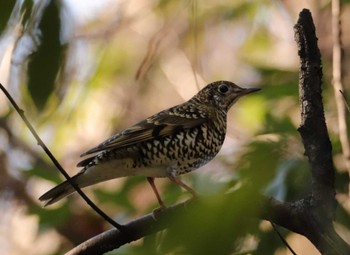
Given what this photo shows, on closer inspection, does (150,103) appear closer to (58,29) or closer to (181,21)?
(181,21)

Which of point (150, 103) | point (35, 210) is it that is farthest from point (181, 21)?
point (35, 210)

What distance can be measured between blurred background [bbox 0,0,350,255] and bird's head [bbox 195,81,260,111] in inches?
4.4

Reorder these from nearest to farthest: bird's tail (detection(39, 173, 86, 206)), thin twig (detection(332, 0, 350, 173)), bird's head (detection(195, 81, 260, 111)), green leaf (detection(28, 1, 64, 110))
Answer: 1. green leaf (detection(28, 1, 64, 110))
2. thin twig (detection(332, 0, 350, 173))
3. bird's tail (detection(39, 173, 86, 206))
4. bird's head (detection(195, 81, 260, 111))

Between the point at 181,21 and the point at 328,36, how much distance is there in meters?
2.43

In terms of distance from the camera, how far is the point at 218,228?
3.70 feet

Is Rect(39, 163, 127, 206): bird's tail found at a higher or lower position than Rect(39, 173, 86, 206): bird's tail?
lower

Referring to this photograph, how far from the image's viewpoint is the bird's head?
15.2ft

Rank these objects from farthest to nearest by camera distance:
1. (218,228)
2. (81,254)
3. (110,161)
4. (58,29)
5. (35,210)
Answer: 1. (35,210)
2. (110,161)
3. (81,254)
4. (58,29)
5. (218,228)

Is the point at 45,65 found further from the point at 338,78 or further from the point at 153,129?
the point at 153,129

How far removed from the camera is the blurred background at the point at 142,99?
1341mm

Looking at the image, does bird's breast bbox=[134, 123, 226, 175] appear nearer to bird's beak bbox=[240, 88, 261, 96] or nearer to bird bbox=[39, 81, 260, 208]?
bird bbox=[39, 81, 260, 208]

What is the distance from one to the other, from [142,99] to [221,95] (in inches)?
186

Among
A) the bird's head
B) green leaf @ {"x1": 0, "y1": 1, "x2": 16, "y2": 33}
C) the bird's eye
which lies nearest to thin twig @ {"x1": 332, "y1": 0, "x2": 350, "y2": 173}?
green leaf @ {"x1": 0, "y1": 1, "x2": 16, "y2": 33}

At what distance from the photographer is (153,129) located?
13.3 feet
